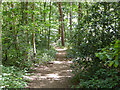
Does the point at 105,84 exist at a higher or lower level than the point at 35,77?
higher

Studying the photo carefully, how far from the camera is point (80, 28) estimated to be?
6254 mm

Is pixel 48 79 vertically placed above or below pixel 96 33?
below

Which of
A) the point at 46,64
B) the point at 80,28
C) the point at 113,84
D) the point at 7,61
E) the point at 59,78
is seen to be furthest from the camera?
the point at 46,64

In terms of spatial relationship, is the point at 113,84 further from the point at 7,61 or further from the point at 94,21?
the point at 7,61

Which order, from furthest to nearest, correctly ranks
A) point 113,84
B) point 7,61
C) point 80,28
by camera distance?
point 7,61 < point 80,28 < point 113,84

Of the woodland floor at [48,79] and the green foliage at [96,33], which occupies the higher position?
the green foliage at [96,33]

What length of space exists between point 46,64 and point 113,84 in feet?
18.5

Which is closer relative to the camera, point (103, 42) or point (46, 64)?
point (103, 42)

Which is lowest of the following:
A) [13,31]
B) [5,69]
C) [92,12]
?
[5,69]

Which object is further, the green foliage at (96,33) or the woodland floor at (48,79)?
the woodland floor at (48,79)

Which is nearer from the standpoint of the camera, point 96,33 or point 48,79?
point 96,33

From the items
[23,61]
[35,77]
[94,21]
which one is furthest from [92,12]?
[23,61]

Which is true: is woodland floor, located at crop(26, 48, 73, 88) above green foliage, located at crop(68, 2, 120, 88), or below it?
below

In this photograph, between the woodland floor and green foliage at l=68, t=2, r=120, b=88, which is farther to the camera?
the woodland floor
